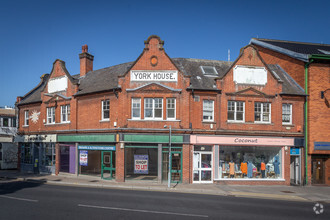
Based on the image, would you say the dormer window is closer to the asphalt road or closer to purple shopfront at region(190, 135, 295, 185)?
purple shopfront at region(190, 135, 295, 185)

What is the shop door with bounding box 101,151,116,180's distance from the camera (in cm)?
2116

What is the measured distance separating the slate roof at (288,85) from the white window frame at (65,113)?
18498mm

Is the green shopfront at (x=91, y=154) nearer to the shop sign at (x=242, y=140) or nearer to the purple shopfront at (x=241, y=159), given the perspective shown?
the purple shopfront at (x=241, y=159)

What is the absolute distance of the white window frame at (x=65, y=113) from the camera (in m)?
24.4

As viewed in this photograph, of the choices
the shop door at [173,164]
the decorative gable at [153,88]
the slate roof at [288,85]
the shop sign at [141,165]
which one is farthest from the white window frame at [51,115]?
the slate roof at [288,85]

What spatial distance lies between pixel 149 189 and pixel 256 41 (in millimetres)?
18643

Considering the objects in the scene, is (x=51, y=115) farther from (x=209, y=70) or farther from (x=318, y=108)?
(x=318, y=108)

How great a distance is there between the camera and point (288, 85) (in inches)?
886

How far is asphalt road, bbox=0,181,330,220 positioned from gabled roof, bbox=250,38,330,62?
1265cm

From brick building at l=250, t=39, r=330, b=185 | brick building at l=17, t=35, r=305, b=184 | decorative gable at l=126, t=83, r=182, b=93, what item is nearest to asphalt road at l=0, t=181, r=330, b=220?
brick building at l=17, t=35, r=305, b=184

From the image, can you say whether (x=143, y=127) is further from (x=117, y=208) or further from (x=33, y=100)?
(x=33, y=100)

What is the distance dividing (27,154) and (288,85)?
84.6 feet

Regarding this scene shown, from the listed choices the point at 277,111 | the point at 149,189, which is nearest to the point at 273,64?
the point at 277,111

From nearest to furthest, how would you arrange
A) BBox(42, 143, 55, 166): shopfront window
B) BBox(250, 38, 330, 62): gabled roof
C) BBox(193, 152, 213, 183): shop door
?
BBox(193, 152, 213, 183): shop door < BBox(250, 38, 330, 62): gabled roof < BBox(42, 143, 55, 166): shopfront window
